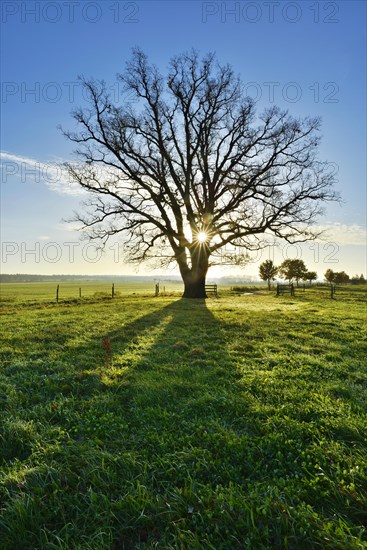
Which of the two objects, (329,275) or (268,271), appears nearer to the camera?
(268,271)

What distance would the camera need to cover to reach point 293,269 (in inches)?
2697

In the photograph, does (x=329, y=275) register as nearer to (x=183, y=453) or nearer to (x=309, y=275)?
(x=309, y=275)

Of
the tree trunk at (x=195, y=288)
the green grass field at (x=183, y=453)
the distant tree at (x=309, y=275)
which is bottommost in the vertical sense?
the green grass field at (x=183, y=453)

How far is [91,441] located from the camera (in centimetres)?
350

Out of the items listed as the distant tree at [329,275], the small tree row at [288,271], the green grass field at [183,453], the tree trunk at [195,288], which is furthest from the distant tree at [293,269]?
the green grass field at [183,453]

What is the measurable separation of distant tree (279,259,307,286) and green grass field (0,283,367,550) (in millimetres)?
65283

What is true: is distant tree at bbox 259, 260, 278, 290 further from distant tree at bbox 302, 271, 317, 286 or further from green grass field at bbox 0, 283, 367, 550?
green grass field at bbox 0, 283, 367, 550

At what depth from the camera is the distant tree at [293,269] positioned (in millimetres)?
68500

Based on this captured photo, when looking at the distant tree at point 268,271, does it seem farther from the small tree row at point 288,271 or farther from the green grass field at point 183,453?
the green grass field at point 183,453

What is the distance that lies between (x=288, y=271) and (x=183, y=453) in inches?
2802

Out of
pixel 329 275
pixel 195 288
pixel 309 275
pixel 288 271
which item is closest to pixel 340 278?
pixel 329 275

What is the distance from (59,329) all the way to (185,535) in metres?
9.01

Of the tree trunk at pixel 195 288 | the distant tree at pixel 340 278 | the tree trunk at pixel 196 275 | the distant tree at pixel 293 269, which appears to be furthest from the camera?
the distant tree at pixel 340 278

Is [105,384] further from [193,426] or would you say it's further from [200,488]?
[200,488]
